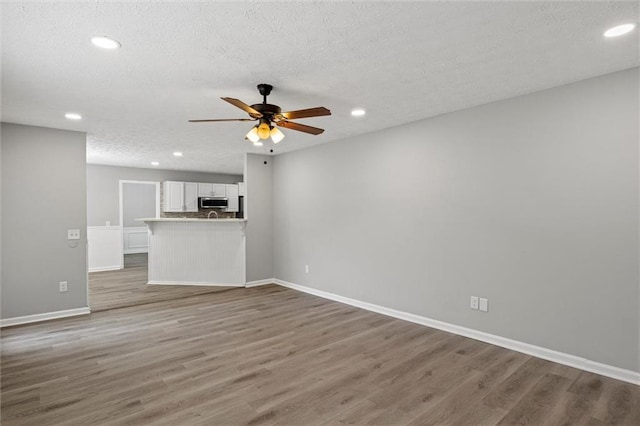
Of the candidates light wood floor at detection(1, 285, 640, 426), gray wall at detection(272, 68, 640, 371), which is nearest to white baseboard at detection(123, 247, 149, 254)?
light wood floor at detection(1, 285, 640, 426)

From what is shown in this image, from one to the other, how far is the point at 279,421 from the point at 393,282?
2591 mm

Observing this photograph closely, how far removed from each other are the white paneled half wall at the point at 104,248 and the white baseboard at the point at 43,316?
3680 mm

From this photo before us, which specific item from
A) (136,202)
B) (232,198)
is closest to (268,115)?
(232,198)

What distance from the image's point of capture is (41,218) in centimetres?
426

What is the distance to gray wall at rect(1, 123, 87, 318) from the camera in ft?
13.4

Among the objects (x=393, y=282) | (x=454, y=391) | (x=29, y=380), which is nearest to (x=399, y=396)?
(x=454, y=391)

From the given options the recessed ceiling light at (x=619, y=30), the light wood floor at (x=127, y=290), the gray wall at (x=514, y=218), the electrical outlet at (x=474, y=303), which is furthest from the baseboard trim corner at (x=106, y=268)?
the recessed ceiling light at (x=619, y=30)

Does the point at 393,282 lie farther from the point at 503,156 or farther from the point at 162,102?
the point at 162,102

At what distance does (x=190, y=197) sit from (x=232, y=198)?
3.96ft

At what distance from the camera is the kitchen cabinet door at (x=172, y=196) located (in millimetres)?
8773

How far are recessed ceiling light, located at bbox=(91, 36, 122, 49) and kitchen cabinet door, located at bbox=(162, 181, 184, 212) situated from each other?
6958 millimetres

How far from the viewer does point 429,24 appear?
2037 millimetres

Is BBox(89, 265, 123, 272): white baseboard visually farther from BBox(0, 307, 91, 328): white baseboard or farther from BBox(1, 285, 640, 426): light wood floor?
BBox(1, 285, 640, 426): light wood floor

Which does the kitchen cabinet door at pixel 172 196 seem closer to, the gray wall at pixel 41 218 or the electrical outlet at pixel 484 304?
the gray wall at pixel 41 218
